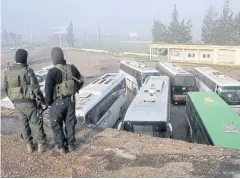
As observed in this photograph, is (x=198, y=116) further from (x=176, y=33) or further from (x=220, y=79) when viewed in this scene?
(x=176, y=33)

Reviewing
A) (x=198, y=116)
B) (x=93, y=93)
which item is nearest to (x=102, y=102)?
(x=93, y=93)

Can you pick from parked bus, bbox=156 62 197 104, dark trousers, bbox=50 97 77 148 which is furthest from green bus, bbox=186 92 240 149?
parked bus, bbox=156 62 197 104

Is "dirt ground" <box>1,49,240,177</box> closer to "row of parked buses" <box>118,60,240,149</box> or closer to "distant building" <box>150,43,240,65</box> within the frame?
"row of parked buses" <box>118,60,240,149</box>

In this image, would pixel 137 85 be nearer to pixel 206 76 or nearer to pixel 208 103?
pixel 206 76

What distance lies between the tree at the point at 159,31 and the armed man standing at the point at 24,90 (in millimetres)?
63861

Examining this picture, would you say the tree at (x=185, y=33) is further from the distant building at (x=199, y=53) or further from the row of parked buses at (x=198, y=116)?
the row of parked buses at (x=198, y=116)

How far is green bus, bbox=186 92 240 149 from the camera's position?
8.33m

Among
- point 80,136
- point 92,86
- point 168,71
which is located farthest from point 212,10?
point 80,136

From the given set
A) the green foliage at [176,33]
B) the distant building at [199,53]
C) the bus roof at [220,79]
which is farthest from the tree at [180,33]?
the bus roof at [220,79]

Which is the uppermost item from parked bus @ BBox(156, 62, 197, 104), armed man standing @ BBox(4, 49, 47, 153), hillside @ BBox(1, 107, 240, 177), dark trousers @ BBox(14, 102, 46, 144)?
armed man standing @ BBox(4, 49, 47, 153)

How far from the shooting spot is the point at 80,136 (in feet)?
22.6

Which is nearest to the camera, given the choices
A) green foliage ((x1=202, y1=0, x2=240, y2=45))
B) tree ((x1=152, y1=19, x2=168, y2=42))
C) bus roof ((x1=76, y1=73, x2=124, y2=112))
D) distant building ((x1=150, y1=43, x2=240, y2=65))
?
bus roof ((x1=76, y1=73, x2=124, y2=112))

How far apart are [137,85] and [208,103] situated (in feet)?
33.9

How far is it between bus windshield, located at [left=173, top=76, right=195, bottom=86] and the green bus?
6125mm
